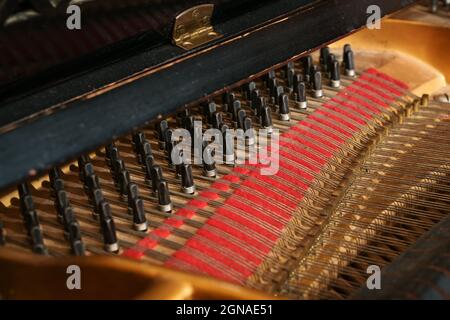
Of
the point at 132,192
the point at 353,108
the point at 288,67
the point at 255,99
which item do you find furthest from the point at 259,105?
the point at 132,192

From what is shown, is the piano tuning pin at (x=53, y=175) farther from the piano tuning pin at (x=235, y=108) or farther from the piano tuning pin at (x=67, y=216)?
the piano tuning pin at (x=235, y=108)

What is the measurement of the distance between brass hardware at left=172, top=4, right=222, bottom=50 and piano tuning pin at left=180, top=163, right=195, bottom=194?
1.25ft

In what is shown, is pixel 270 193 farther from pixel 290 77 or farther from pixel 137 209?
Result: pixel 290 77

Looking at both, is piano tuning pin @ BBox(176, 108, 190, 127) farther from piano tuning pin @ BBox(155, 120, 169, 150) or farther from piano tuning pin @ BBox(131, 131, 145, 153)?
piano tuning pin @ BBox(131, 131, 145, 153)

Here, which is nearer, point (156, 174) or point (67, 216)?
point (67, 216)

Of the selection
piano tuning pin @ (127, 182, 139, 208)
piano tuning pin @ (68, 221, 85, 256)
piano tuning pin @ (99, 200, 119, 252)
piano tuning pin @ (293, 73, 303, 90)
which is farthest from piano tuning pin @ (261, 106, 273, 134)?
piano tuning pin @ (68, 221, 85, 256)

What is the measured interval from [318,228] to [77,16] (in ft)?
3.16

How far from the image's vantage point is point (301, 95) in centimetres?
304

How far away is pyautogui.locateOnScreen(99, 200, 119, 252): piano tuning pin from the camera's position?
2.32m

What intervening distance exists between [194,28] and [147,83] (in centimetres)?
31

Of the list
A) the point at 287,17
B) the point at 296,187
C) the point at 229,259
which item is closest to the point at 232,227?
the point at 229,259

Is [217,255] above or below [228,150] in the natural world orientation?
below

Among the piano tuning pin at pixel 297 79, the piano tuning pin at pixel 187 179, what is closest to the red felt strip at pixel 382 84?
the piano tuning pin at pixel 297 79
